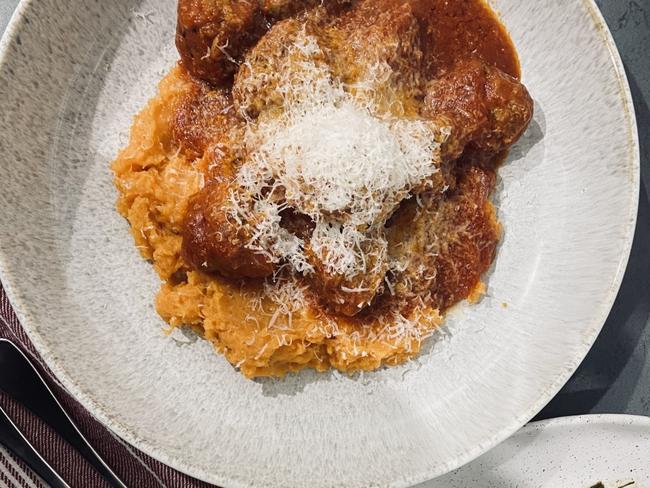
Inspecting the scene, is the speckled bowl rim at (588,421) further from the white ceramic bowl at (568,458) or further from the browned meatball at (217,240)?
the browned meatball at (217,240)

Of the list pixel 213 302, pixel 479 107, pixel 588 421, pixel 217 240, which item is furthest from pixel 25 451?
pixel 588 421

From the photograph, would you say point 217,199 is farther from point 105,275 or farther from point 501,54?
point 501,54

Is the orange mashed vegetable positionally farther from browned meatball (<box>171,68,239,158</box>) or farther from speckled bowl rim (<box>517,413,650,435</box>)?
speckled bowl rim (<box>517,413,650,435</box>)

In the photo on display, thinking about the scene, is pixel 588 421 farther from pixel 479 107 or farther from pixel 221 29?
pixel 221 29

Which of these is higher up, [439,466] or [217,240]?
[217,240]

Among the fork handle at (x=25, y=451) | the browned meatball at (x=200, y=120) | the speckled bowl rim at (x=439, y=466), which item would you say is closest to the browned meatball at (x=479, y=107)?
the speckled bowl rim at (x=439, y=466)

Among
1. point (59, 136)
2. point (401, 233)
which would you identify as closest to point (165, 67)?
point (59, 136)

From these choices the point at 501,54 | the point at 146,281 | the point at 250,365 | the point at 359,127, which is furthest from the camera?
the point at 501,54
